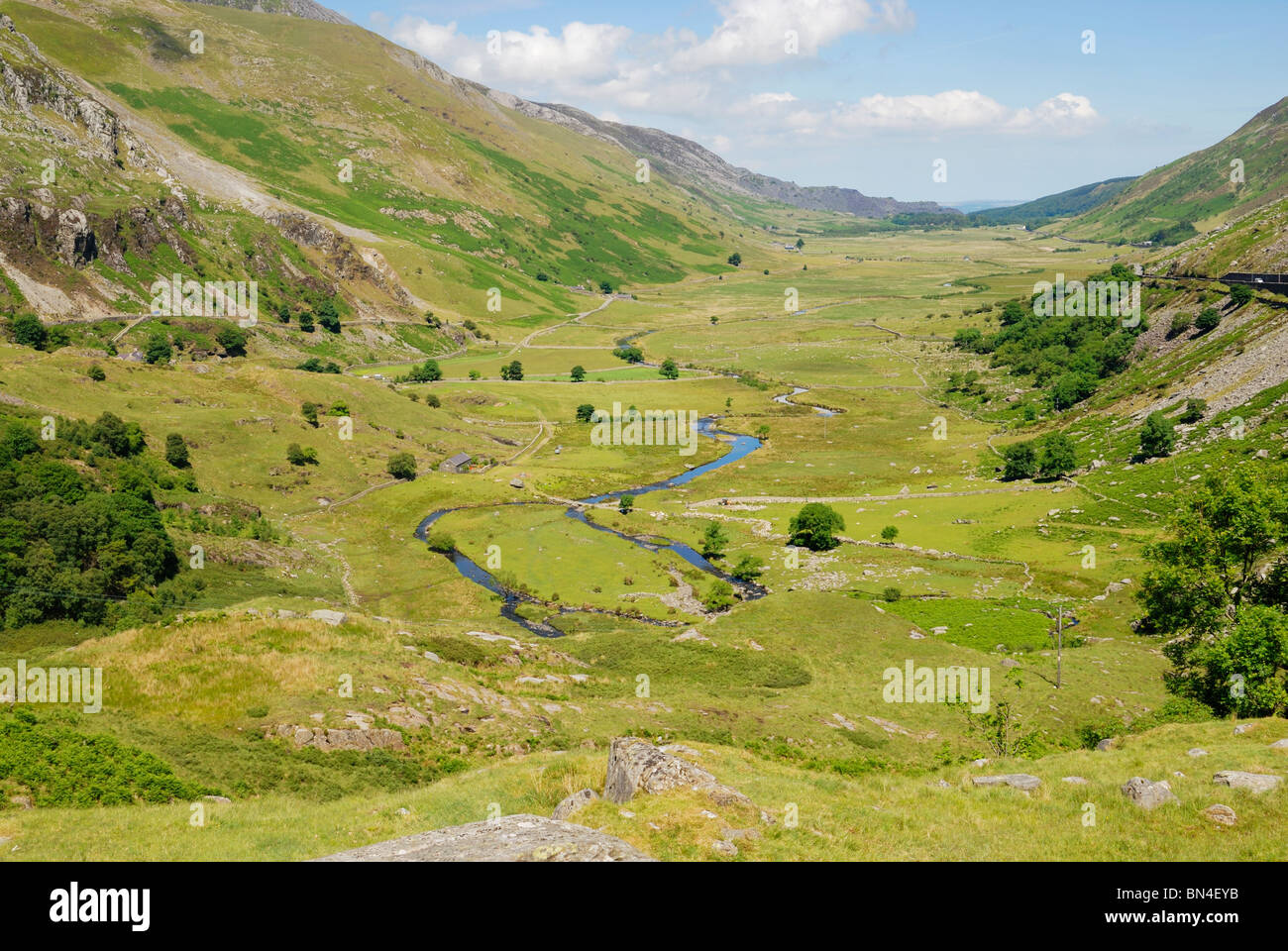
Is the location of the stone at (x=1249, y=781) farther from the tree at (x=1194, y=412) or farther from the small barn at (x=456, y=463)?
the small barn at (x=456, y=463)

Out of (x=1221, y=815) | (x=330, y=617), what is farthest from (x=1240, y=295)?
(x=330, y=617)

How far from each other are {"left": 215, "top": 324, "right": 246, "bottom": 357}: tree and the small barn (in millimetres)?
69720

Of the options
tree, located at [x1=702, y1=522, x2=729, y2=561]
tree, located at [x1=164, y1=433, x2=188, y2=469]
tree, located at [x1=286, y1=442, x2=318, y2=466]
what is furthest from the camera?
tree, located at [x1=286, y1=442, x2=318, y2=466]

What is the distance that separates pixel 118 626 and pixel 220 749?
3399 cm

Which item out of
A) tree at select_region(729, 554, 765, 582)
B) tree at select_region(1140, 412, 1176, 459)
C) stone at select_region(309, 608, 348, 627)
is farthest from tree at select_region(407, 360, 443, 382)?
tree at select_region(1140, 412, 1176, 459)

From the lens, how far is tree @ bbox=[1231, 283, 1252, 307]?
130 m

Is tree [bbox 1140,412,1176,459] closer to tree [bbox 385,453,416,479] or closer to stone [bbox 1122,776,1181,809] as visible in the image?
stone [bbox 1122,776,1181,809]

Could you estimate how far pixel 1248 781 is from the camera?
970 inches

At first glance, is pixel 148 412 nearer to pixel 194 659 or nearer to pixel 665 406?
pixel 194 659

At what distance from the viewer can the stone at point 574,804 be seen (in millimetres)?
23984

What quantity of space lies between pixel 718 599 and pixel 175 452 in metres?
76.3

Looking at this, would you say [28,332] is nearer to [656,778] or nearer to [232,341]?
[232,341]

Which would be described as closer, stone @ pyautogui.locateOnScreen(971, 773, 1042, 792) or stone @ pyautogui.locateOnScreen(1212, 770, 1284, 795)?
stone @ pyautogui.locateOnScreen(1212, 770, 1284, 795)

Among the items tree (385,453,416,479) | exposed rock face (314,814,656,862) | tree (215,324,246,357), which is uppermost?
tree (215,324,246,357)
